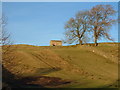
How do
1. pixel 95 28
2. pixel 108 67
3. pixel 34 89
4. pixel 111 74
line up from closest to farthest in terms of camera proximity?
1. pixel 34 89
2. pixel 111 74
3. pixel 108 67
4. pixel 95 28

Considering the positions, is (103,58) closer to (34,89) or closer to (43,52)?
(43,52)

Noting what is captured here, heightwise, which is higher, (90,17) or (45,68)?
(90,17)

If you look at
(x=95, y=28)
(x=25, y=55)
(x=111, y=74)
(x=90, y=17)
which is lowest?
(x=111, y=74)

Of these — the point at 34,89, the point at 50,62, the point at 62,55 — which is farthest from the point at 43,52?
the point at 34,89

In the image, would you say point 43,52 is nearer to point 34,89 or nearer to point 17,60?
point 17,60

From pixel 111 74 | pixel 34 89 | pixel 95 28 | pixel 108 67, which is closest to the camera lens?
pixel 34 89

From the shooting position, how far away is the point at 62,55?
102ft

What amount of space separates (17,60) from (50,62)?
4.77 m

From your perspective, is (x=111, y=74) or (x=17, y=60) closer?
(x=111, y=74)

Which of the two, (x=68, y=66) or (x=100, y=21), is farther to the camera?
(x=100, y=21)

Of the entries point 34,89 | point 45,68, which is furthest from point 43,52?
point 34,89

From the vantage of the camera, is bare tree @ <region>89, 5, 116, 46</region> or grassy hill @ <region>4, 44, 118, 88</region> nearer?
grassy hill @ <region>4, 44, 118, 88</region>

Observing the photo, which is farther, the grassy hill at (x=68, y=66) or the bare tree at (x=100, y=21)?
the bare tree at (x=100, y=21)

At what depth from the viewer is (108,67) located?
84.7 feet
